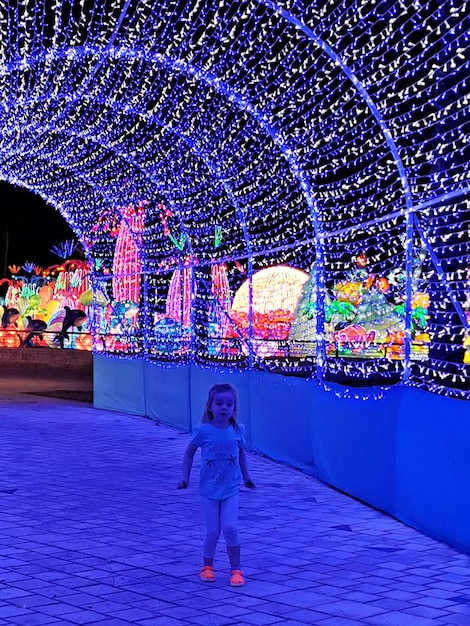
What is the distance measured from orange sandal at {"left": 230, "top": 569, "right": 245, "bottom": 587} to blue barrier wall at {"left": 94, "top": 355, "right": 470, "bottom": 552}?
1567mm

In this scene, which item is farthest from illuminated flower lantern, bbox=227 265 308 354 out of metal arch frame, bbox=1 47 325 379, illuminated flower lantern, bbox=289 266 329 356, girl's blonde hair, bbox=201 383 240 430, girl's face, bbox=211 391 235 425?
girl's face, bbox=211 391 235 425

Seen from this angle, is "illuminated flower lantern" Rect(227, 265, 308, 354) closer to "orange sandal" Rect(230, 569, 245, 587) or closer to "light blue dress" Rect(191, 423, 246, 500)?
"light blue dress" Rect(191, 423, 246, 500)

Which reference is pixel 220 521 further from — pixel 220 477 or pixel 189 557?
pixel 189 557

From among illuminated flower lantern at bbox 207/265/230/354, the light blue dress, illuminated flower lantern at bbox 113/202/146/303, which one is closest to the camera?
the light blue dress

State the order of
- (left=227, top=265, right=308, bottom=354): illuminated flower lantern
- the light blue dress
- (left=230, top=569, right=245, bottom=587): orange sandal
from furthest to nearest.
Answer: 1. (left=227, top=265, right=308, bottom=354): illuminated flower lantern
2. the light blue dress
3. (left=230, top=569, right=245, bottom=587): orange sandal

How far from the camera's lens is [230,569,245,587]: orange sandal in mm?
5188

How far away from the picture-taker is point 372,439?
25.2ft

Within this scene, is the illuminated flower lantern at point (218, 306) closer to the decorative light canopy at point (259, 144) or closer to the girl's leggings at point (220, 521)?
the decorative light canopy at point (259, 144)

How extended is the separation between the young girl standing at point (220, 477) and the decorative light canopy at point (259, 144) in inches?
63.6

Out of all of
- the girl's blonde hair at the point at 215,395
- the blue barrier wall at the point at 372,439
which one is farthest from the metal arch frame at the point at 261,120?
the girl's blonde hair at the point at 215,395

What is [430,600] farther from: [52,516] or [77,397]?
[77,397]

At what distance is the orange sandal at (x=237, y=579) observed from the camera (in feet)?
17.0

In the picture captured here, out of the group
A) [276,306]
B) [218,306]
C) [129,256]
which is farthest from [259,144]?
[276,306]

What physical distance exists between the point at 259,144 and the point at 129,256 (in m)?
7.19
